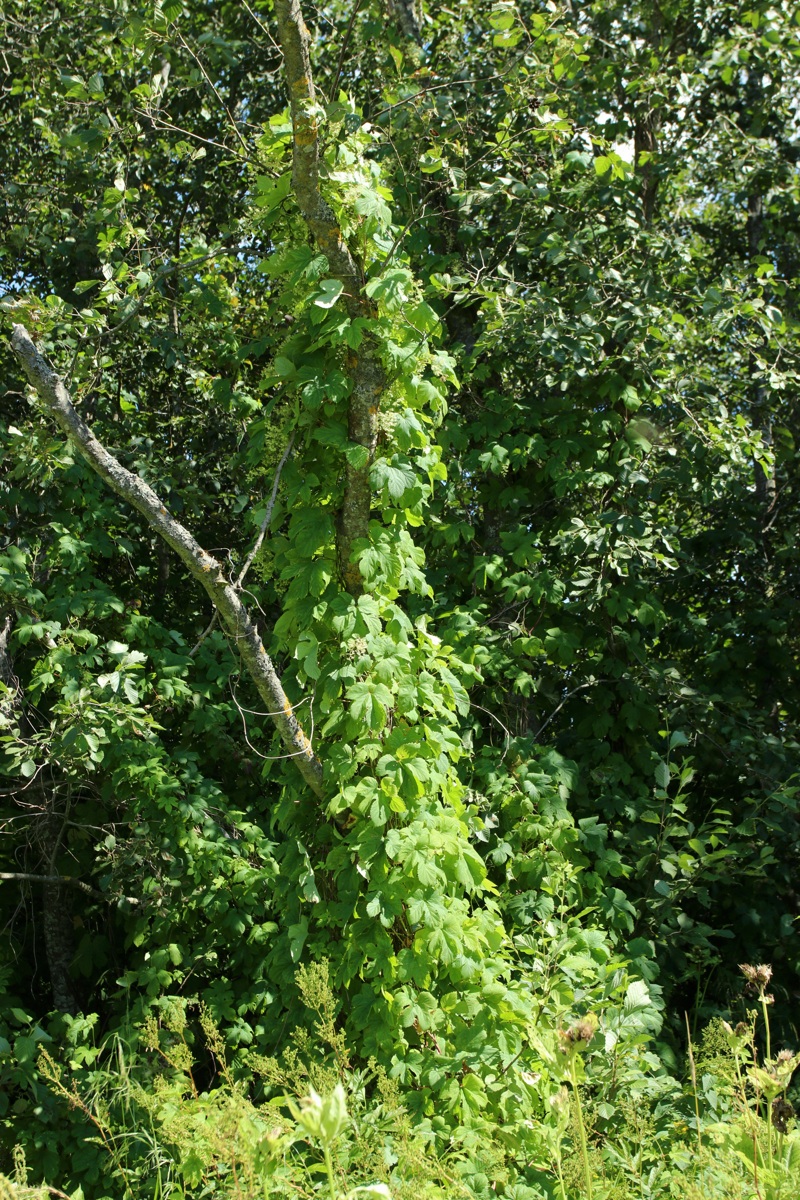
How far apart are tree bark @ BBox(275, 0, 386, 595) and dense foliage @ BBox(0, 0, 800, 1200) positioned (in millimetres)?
12

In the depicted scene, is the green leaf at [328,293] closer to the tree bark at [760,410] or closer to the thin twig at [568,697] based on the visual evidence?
the thin twig at [568,697]

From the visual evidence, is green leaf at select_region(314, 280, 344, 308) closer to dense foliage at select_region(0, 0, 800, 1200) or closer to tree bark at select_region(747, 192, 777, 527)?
dense foliage at select_region(0, 0, 800, 1200)

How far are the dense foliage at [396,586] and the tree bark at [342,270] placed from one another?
0.04 feet

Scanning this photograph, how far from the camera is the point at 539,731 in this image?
14.9 ft

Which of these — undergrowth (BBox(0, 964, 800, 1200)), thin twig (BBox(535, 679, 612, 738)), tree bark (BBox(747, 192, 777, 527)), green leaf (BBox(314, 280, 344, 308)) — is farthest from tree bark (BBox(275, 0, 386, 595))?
tree bark (BBox(747, 192, 777, 527))

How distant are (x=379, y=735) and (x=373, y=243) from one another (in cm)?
146

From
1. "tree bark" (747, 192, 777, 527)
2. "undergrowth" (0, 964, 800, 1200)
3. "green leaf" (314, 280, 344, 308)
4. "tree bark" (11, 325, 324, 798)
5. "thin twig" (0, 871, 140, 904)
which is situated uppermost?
"tree bark" (747, 192, 777, 527)

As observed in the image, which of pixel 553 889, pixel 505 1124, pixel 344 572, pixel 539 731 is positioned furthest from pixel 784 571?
pixel 505 1124

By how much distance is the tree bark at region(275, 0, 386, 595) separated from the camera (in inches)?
102

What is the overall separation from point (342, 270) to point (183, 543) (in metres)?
0.92

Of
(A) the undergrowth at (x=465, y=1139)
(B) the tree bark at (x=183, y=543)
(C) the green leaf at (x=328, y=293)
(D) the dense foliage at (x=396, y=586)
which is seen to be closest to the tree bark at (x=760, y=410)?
(D) the dense foliage at (x=396, y=586)

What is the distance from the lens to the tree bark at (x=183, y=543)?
96.9 inches

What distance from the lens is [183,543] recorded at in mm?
2656

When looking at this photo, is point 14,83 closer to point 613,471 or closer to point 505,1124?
point 613,471
